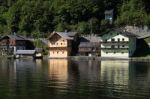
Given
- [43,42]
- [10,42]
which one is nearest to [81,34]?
[43,42]

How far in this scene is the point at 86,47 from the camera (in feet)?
300

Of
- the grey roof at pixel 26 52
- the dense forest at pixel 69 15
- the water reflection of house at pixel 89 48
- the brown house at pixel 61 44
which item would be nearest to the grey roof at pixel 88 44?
the water reflection of house at pixel 89 48

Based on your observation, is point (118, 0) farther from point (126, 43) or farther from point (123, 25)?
point (126, 43)

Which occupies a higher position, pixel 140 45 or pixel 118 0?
pixel 118 0

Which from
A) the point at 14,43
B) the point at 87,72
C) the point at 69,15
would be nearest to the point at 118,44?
the point at 14,43

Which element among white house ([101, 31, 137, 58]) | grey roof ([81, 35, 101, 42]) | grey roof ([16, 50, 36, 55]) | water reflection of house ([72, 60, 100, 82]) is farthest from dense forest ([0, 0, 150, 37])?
water reflection of house ([72, 60, 100, 82])

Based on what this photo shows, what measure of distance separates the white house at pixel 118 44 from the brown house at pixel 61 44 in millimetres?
8613

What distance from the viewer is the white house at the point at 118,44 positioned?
8588 centimetres

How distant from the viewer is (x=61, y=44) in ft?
314

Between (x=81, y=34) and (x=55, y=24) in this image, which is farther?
(x=55, y=24)

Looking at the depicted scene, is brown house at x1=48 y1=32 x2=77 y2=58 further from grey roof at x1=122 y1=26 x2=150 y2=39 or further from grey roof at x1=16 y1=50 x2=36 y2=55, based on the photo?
grey roof at x1=122 y1=26 x2=150 y2=39

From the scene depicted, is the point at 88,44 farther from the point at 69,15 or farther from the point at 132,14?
the point at 69,15

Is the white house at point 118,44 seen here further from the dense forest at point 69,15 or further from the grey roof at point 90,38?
the dense forest at point 69,15

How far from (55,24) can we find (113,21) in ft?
52.4
